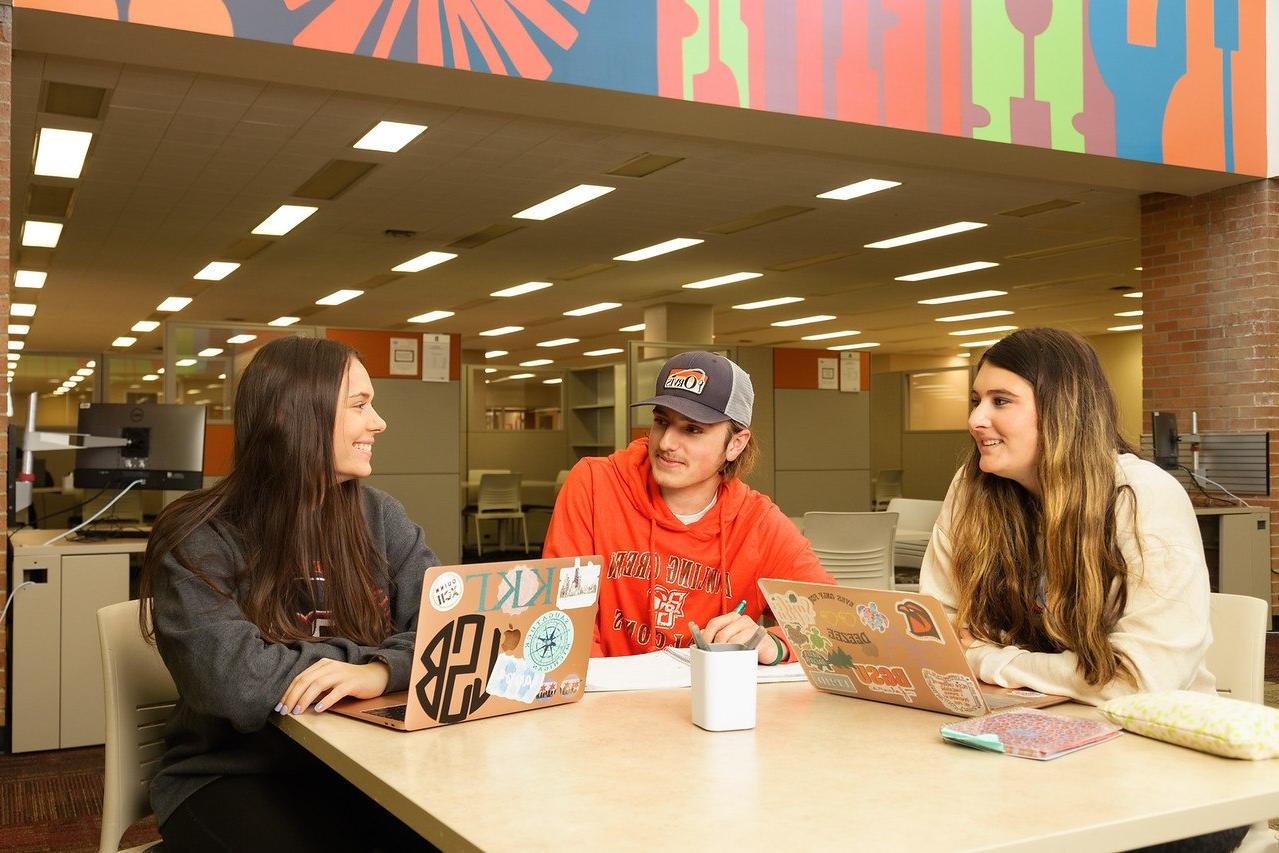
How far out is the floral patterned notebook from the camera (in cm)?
124

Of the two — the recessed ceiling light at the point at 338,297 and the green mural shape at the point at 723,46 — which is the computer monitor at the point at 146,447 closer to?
the green mural shape at the point at 723,46

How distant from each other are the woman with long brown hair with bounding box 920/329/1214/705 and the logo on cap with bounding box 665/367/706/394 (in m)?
0.52

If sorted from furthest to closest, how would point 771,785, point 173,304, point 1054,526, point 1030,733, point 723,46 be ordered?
point 173,304, point 723,46, point 1054,526, point 1030,733, point 771,785

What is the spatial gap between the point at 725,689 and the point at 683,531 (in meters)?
0.85

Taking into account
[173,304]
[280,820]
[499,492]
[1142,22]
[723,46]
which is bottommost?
[280,820]

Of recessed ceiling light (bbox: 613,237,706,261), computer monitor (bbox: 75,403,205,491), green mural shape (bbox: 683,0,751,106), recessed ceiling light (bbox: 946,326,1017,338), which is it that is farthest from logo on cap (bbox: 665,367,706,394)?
recessed ceiling light (bbox: 946,326,1017,338)

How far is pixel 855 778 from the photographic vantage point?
1.16 meters

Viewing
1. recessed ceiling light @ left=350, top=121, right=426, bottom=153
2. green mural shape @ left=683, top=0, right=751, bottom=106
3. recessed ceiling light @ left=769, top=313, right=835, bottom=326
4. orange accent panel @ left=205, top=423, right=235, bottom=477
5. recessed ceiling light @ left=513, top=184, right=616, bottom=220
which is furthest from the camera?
recessed ceiling light @ left=769, top=313, right=835, bottom=326

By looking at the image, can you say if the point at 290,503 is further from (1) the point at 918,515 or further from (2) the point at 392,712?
(1) the point at 918,515

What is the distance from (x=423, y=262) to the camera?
34.6ft

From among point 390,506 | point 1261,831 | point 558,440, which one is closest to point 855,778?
point 1261,831

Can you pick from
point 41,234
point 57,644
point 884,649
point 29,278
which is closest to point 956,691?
point 884,649

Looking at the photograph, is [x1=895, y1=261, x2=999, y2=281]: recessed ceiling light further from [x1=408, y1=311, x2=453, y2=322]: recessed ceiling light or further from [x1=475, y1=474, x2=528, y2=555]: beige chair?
[x1=408, y1=311, x2=453, y2=322]: recessed ceiling light

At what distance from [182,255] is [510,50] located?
599 cm
